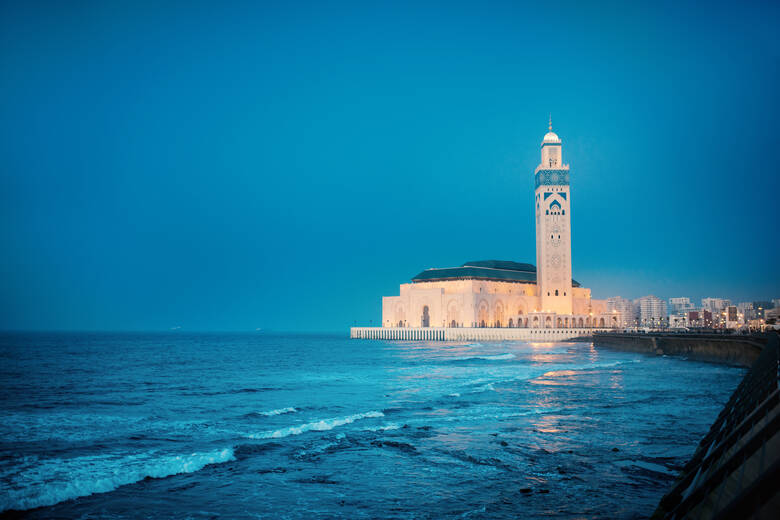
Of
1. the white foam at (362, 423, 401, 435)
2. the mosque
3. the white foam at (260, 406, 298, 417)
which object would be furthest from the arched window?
the white foam at (362, 423, 401, 435)

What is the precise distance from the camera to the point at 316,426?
19062 millimetres

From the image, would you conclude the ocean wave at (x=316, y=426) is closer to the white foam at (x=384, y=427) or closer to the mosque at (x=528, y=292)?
the white foam at (x=384, y=427)

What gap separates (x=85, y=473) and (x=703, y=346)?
54.1 metres

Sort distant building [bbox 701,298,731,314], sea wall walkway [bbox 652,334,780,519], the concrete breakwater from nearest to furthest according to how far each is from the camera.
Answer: sea wall walkway [bbox 652,334,780,519], the concrete breakwater, distant building [bbox 701,298,731,314]

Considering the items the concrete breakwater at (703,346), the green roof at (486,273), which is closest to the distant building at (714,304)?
the green roof at (486,273)

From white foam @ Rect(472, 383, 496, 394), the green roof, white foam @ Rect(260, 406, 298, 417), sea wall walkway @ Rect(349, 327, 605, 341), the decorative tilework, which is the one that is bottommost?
sea wall walkway @ Rect(349, 327, 605, 341)

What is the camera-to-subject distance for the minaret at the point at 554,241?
4267 inches

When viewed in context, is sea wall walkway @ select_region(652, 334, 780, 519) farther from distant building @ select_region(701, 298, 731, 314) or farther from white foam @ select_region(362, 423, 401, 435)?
distant building @ select_region(701, 298, 731, 314)

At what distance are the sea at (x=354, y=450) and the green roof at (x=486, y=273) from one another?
283ft

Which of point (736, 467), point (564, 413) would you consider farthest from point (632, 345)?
point (736, 467)

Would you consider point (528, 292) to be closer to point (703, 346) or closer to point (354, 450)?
point (703, 346)

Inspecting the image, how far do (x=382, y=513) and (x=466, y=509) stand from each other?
4.88ft

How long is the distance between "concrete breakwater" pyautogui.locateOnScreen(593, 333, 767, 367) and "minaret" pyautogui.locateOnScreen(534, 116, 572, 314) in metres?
31.9

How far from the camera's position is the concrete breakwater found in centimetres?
4328
